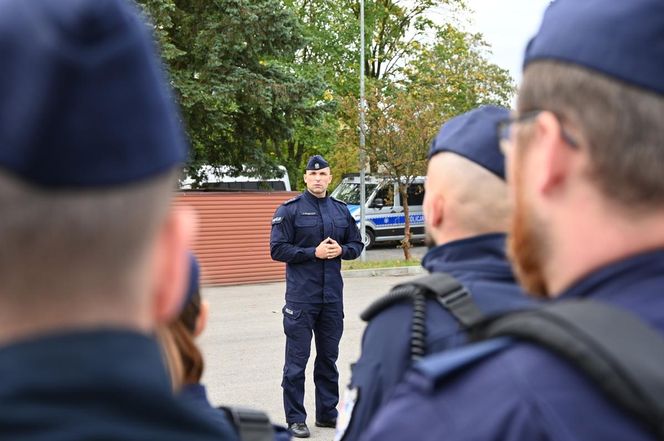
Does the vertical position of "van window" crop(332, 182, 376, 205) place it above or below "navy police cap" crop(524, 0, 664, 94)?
below

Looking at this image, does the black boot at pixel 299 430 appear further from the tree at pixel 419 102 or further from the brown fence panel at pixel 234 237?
the tree at pixel 419 102

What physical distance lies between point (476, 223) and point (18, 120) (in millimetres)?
1664

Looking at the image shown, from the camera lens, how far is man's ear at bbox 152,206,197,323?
3.05ft

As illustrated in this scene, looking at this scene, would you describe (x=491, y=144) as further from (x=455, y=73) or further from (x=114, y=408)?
(x=455, y=73)

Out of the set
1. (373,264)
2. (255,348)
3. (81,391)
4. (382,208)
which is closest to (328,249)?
(255,348)

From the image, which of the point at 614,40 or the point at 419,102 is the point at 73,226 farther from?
the point at 419,102

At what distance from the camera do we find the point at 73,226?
0.79m

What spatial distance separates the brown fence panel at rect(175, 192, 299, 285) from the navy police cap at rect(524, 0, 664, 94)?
45.3 ft

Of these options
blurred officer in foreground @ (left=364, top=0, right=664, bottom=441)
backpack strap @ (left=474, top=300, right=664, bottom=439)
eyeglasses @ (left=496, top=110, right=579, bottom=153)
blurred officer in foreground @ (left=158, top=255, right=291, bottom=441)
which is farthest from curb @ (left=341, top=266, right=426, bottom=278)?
backpack strap @ (left=474, top=300, right=664, bottom=439)

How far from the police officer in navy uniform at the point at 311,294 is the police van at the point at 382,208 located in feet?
53.8

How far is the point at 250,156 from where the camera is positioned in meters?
18.0

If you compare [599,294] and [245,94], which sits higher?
[245,94]

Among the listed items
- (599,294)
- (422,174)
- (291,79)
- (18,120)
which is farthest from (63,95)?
(422,174)

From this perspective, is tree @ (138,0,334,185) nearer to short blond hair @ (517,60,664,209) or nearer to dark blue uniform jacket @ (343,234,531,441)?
dark blue uniform jacket @ (343,234,531,441)
